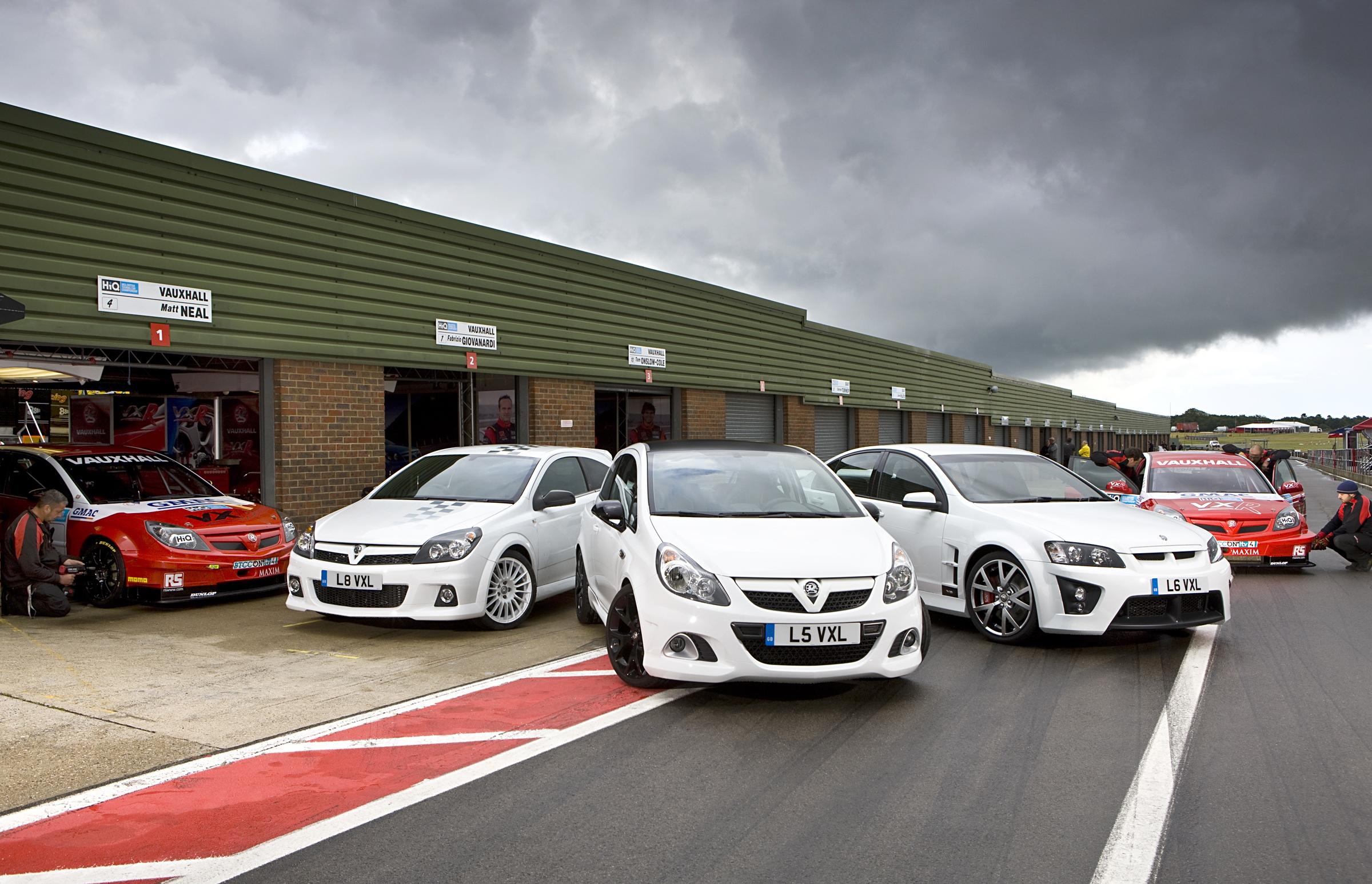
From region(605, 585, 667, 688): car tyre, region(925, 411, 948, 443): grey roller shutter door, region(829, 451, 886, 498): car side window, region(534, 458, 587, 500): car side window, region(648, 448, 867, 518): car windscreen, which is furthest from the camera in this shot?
region(925, 411, 948, 443): grey roller shutter door

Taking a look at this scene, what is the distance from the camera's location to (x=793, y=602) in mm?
4965

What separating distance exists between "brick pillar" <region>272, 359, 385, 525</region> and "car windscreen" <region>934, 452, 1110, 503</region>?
794cm

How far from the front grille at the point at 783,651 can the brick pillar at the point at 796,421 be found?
A: 18.0 meters

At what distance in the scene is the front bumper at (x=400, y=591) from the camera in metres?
7.09

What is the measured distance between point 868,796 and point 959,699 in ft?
5.58

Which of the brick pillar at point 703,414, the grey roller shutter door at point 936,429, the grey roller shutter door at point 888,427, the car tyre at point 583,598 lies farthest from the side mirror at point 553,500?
the grey roller shutter door at point 936,429

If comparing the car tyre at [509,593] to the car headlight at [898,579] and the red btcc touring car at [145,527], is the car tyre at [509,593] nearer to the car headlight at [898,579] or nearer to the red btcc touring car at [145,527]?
the red btcc touring car at [145,527]

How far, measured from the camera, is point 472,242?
46.9 feet

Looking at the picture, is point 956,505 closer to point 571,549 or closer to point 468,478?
point 571,549

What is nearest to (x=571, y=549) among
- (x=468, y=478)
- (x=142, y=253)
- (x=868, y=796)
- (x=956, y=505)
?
(x=468, y=478)

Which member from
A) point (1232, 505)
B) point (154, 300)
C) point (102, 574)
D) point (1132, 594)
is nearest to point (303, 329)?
point (154, 300)

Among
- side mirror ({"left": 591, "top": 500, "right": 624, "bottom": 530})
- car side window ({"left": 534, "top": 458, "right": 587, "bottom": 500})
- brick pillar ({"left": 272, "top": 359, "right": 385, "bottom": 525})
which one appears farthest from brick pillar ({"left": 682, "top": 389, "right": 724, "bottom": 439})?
side mirror ({"left": 591, "top": 500, "right": 624, "bottom": 530})

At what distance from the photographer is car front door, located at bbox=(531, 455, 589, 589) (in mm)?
8289

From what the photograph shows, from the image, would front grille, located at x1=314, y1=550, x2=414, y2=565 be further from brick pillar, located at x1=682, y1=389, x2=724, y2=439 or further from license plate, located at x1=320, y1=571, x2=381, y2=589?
brick pillar, located at x1=682, y1=389, x2=724, y2=439
